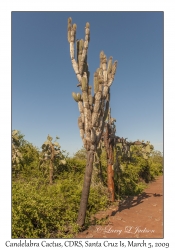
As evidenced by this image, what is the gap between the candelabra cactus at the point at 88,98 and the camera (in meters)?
5.62

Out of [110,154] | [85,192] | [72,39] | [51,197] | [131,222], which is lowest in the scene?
[131,222]

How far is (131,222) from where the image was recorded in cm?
615

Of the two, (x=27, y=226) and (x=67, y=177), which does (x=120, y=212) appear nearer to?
(x=27, y=226)

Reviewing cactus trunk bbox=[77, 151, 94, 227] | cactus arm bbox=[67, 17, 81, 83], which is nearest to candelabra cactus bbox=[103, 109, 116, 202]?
cactus trunk bbox=[77, 151, 94, 227]

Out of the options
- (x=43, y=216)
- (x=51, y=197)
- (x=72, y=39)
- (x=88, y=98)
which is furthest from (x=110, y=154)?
(x=72, y=39)

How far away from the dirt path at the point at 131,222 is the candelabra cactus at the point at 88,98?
0.63m

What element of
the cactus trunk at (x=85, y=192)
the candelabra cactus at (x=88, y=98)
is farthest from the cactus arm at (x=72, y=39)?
the cactus trunk at (x=85, y=192)

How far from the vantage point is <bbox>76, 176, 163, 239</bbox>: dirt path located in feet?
17.1

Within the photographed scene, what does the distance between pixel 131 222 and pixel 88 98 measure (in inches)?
152

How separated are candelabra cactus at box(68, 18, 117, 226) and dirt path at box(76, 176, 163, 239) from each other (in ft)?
2.07

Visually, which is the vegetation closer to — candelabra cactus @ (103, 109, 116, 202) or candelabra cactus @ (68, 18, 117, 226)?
candelabra cactus @ (103, 109, 116, 202)

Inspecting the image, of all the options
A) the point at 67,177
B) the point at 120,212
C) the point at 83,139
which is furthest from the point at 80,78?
the point at 67,177

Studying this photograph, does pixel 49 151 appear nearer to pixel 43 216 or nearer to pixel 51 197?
pixel 51 197
